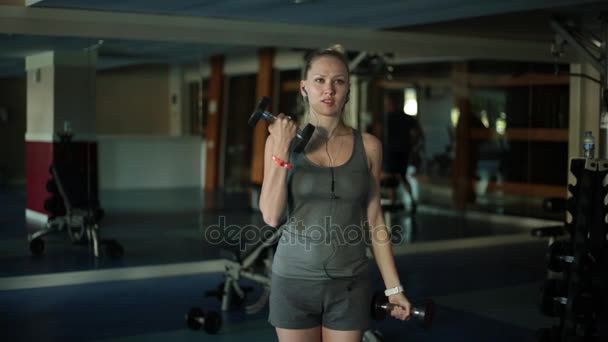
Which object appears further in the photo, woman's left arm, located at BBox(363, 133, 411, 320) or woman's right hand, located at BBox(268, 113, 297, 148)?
woman's left arm, located at BBox(363, 133, 411, 320)

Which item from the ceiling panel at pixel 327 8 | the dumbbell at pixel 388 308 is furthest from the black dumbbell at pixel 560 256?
the dumbbell at pixel 388 308

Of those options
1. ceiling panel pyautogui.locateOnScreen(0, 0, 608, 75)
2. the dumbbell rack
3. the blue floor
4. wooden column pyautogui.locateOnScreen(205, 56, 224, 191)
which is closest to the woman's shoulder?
the dumbbell rack

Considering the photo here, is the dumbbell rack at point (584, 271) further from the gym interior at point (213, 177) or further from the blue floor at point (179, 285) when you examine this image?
the blue floor at point (179, 285)

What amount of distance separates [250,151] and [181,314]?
5490mm

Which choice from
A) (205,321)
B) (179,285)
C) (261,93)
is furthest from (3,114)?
(261,93)

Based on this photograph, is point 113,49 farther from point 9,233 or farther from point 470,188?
point 470,188

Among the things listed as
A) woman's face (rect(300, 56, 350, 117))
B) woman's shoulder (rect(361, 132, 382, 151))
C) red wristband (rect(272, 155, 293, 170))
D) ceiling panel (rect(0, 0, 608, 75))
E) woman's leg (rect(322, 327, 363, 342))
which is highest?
ceiling panel (rect(0, 0, 608, 75))

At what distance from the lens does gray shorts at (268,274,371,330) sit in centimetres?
212

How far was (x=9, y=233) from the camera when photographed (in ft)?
19.4

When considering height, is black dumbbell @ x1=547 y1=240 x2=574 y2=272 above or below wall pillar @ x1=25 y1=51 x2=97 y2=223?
below

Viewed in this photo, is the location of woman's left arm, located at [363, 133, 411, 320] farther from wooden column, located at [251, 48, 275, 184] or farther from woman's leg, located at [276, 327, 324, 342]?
wooden column, located at [251, 48, 275, 184]

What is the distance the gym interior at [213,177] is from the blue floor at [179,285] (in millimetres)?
18

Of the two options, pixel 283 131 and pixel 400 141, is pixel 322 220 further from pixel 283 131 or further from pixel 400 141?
pixel 400 141

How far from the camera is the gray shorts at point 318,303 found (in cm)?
212
